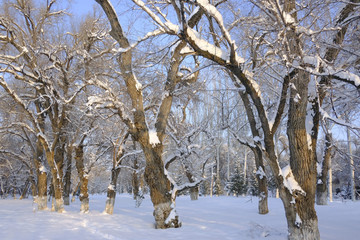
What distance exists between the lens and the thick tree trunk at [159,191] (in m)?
7.54

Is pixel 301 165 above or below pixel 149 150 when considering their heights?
below

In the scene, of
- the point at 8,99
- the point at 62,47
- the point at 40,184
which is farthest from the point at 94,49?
the point at 40,184

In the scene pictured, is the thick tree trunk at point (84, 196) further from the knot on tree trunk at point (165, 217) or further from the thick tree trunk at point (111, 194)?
the knot on tree trunk at point (165, 217)

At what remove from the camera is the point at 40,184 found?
1360 centimetres

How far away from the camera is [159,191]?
7543 mm

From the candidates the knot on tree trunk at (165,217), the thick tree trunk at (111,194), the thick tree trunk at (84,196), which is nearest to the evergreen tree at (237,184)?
the thick tree trunk at (111,194)

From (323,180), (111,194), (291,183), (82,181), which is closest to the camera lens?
(291,183)

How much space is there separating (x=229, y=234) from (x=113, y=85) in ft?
26.0

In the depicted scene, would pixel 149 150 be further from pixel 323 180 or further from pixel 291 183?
pixel 323 180

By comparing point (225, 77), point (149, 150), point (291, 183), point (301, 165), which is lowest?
point (291, 183)

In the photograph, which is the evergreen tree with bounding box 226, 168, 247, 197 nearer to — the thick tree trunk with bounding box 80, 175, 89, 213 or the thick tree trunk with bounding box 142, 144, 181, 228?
the thick tree trunk with bounding box 80, 175, 89, 213

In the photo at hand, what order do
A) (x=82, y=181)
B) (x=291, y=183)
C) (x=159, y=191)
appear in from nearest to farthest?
1. (x=291, y=183)
2. (x=159, y=191)
3. (x=82, y=181)

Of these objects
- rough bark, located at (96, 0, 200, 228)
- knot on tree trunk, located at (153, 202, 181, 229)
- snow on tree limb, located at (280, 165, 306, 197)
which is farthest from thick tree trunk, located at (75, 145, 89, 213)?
snow on tree limb, located at (280, 165, 306, 197)

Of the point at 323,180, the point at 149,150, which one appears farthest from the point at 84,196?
the point at 323,180
